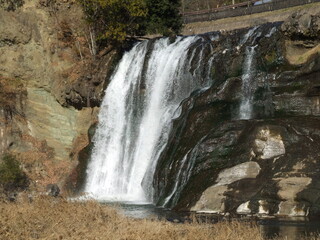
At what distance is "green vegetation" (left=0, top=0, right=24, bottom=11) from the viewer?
34844 millimetres

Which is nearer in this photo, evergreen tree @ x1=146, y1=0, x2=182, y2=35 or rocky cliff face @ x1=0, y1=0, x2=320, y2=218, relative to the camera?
rocky cliff face @ x1=0, y1=0, x2=320, y2=218

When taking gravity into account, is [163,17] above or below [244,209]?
above

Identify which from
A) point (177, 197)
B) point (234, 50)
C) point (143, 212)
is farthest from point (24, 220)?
point (234, 50)

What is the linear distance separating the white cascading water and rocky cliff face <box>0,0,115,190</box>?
7.16 feet

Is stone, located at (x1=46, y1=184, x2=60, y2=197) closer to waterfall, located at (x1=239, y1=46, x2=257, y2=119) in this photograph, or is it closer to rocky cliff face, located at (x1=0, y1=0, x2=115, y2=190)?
rocky cliff face, located at (x1=0, y1=0, x2=115, y2=190)

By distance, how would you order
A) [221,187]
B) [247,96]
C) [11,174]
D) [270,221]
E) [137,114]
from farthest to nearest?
1. [11,174]
2. [137,114]
3. [247,96]
4. [221,187]
5. [270,221]

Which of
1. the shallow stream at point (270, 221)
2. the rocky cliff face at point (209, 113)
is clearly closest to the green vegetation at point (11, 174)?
the rocky cliff face at point (209, 113)

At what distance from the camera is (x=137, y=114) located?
30000 millimetres

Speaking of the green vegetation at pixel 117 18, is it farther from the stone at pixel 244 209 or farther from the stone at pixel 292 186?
the stone at pixel 292 186

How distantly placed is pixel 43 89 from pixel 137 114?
7.81 meters

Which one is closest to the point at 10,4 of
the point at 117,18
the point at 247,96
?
the point at 117,18

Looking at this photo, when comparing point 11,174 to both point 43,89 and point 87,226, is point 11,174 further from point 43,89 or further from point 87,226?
point 87,226

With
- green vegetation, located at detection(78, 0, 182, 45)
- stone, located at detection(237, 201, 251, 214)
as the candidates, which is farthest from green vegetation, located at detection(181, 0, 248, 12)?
stone, located at detection(237, 201, 251, 214)

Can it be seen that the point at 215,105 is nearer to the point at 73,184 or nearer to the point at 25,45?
the point at 73,184
